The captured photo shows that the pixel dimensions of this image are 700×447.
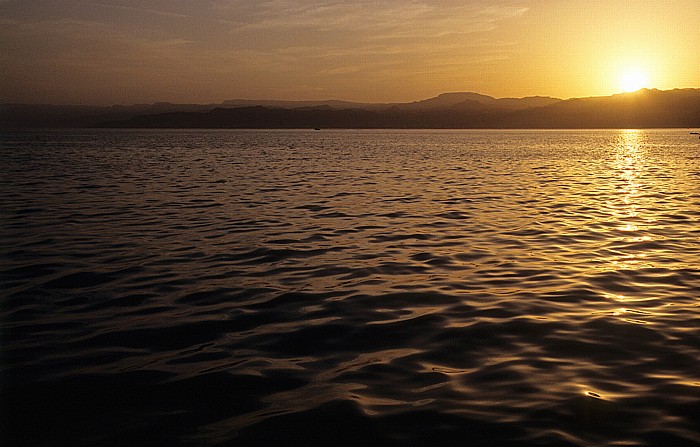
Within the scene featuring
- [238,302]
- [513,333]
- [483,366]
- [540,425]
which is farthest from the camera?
[238,302]

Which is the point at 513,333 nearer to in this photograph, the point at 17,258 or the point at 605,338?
the point at 605,338

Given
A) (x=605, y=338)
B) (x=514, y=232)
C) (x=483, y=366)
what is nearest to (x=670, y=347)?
(x=605, y=338)

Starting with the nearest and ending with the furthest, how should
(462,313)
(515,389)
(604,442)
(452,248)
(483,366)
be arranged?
(604,442) → (515,389) → (483,366) → (462,313) → (452,248)

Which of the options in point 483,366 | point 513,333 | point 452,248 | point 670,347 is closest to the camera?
point 483,366

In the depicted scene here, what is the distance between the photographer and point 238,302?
11.2m

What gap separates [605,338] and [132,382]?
7.21 meters

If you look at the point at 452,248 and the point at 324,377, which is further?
the point at 452,248

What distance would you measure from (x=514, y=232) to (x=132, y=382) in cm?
1450

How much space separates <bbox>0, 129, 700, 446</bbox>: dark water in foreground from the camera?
21.4 ft

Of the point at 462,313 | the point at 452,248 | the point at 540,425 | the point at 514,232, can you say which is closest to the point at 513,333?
the point at 462,313

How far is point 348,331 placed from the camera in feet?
31.6

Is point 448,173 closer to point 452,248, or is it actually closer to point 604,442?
point 452,248

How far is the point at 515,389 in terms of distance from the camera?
7316mm

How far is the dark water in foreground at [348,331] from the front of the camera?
6527 millimetres
